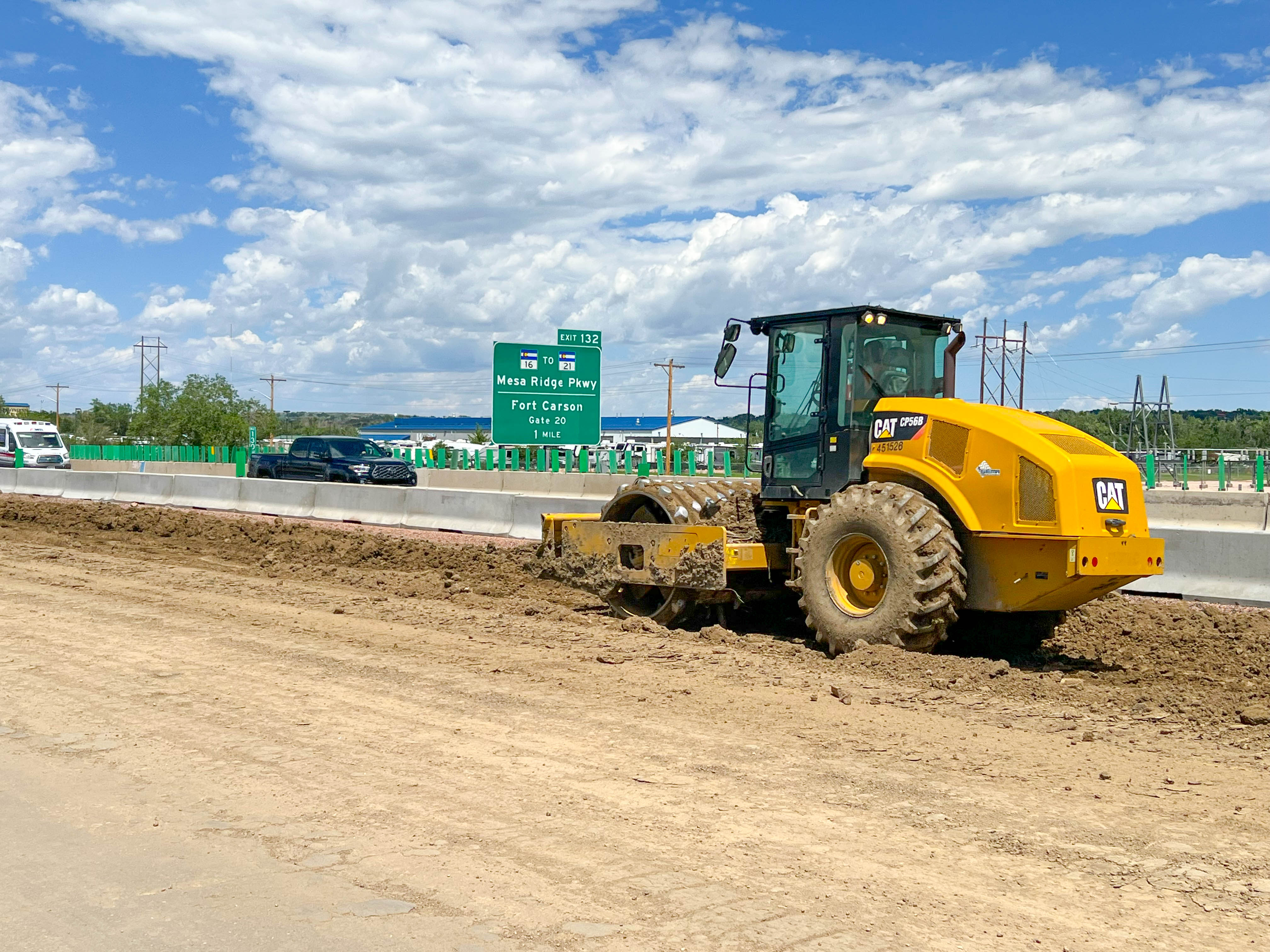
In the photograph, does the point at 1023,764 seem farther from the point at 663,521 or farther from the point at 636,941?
→ the point at 663,521

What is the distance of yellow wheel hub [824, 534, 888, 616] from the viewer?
8719mm

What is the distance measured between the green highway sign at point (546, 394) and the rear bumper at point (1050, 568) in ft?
69.0

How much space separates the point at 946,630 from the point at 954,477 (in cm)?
115

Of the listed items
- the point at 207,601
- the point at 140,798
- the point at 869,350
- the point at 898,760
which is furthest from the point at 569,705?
the point at 207,601

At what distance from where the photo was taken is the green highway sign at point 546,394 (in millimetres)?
28875

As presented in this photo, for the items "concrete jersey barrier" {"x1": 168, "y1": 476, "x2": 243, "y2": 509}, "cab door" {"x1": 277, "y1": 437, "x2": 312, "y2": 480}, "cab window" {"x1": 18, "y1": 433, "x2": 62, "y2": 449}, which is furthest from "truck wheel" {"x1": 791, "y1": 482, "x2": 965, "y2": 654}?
"cab window" {"x1": 18, "y1": 433, "x2": 62, "y2": 449}

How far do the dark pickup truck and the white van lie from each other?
8.76 metres

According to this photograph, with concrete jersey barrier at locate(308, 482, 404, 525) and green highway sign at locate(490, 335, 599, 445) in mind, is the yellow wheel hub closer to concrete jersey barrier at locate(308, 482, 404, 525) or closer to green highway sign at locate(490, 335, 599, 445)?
concrete jersey barrier at locate(308, 482, 404, 525)

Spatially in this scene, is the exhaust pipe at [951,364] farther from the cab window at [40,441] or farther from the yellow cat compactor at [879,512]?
the cab window at [40,441]

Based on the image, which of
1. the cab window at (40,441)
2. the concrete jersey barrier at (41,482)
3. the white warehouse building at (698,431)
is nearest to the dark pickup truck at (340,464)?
the concrete jersey barrier at (41,482)

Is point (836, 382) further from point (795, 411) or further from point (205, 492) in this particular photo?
point (205, 492)

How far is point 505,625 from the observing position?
9.94 m

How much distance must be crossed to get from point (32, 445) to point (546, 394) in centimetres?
1923

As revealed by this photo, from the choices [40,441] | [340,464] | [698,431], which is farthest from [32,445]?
[698,431]
